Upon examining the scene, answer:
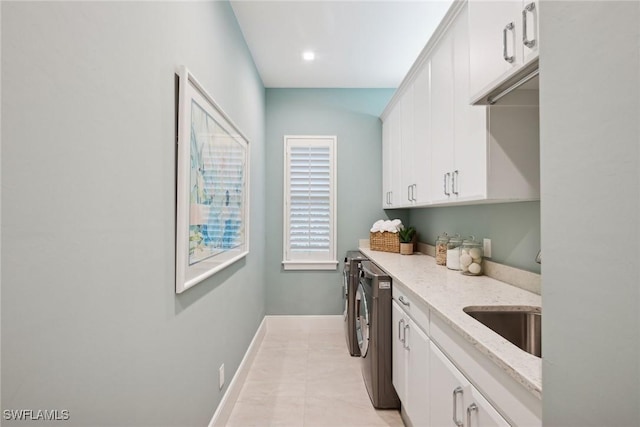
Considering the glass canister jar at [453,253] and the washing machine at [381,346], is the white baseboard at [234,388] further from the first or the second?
the glass canister jar at [453,253]

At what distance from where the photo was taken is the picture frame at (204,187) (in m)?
1.34

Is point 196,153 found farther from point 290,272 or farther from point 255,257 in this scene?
point 290,272

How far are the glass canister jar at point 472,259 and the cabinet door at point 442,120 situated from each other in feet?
1.28

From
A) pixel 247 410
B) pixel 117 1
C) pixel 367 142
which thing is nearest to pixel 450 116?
pixel 117 1

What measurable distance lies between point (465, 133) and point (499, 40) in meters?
0.52

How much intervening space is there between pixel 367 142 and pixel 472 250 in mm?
2130

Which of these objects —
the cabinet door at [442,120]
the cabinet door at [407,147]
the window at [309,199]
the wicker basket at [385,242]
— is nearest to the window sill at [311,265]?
the window at [309,199]

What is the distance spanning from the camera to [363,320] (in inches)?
101

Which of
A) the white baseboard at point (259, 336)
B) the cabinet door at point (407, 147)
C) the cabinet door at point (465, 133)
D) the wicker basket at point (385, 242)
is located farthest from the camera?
the wicker basket at point (385, 242)

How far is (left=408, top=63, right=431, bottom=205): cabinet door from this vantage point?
7.60 feet

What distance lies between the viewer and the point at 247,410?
86.2 inches

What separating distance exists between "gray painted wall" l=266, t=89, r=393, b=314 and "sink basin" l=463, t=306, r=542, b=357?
2.46m

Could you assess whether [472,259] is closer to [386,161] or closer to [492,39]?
[492,39]

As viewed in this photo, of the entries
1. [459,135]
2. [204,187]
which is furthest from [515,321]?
[204,187]
